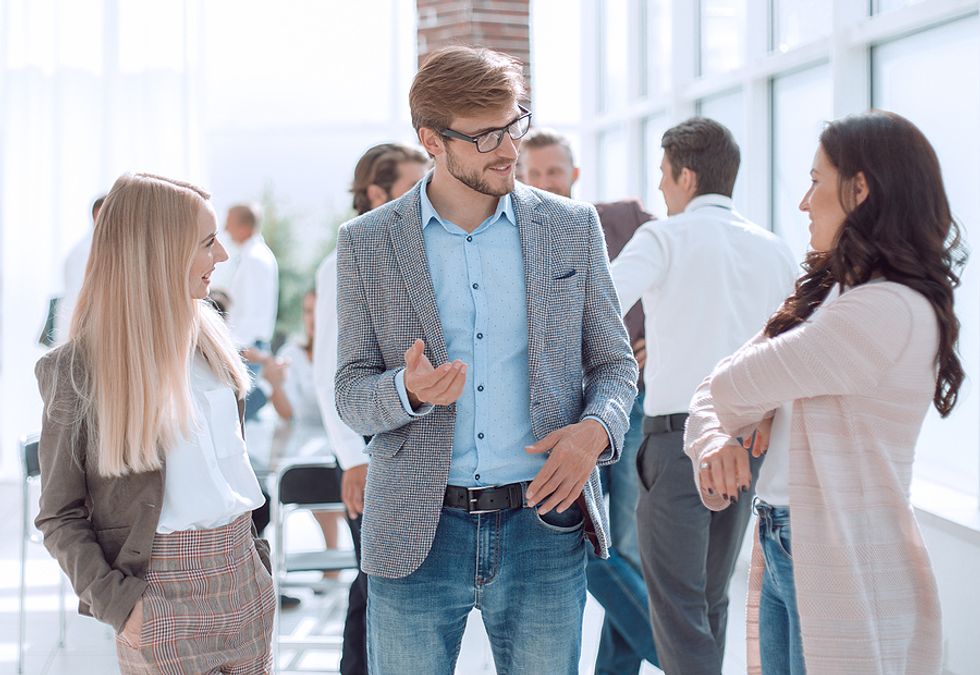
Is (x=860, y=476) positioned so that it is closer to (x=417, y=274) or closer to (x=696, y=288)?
(x=417, y=274)

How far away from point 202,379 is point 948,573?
7.85 feet

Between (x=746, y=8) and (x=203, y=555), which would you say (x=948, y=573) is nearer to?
(x=203, y=555)

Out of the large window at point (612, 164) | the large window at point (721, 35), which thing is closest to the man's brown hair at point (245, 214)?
the large window at point (612, 164)

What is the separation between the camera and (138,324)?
1956mm

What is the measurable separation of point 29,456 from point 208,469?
2.40 metres

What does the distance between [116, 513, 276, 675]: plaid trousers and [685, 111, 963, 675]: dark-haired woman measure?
3.16ft

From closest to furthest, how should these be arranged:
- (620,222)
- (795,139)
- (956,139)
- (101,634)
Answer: (956,139), (620,222), (101,634), (795,139)

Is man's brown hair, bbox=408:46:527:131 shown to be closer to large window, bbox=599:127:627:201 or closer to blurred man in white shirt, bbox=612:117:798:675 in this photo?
blurred man in white shirt, bbox=612:117:798:675

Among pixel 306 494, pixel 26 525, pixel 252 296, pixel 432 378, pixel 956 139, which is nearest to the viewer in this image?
pixel 432 378

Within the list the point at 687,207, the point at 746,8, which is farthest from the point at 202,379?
the point at 746,8

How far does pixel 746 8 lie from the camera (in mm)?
4930

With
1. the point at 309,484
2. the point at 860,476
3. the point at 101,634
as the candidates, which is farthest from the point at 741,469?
the point at 101,634

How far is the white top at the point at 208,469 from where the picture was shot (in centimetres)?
197

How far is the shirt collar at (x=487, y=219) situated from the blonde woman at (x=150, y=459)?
41 centimetres
